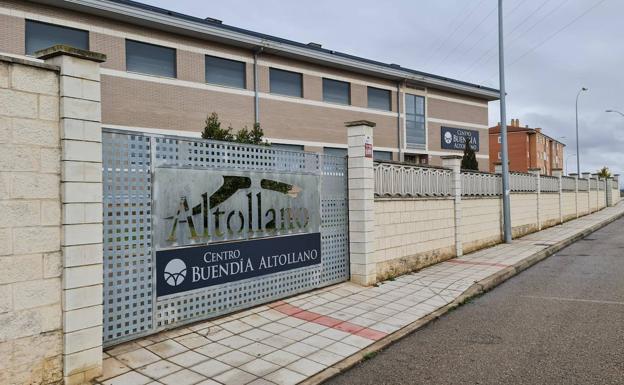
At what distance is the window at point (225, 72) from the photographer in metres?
18.9

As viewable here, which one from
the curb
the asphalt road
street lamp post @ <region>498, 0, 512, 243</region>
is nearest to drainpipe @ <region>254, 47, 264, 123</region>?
street lamp post @ <region>498, 0, 512, 243</region>

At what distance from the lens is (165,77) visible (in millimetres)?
17359

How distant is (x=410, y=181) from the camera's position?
1030 cm

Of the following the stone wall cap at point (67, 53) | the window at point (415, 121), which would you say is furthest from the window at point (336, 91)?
the stone wall cap at point (67, 53)

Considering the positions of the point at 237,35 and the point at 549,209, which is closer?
the point at 237,35

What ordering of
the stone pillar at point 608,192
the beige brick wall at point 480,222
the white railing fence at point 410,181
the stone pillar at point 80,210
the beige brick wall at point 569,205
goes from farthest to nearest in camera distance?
1. the stone pillar at point 608,192
2. the beige brick wall at point 569,205
3. the beige brick wall at point 480,222
4. the white railing fence at point 410,181
5. the stone pillar at point 80,210

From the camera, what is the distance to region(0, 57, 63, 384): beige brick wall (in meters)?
3.82

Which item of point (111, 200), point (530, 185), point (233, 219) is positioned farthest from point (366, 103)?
point (111, 200)

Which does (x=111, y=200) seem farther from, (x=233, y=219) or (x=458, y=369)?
(x=458, y=369)

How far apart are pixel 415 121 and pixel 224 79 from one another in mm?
13560

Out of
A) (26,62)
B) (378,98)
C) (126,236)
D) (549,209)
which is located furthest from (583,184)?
(26,62)

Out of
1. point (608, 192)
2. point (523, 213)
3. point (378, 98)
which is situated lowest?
point (523, 213)

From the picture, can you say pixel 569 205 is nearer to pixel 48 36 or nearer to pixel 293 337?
pixel 293 337

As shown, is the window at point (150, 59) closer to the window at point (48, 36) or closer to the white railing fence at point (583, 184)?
the window at point (48, 36)
